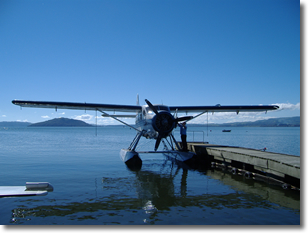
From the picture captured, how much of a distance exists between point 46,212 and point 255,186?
6.52 m

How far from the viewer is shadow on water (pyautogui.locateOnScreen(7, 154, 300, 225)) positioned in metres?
5.23

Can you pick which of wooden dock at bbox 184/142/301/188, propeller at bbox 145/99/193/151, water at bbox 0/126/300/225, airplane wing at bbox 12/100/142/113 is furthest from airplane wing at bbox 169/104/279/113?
water at bbox 0/126/300/225

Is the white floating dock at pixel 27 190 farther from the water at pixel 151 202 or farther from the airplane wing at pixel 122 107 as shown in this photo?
the airplane wing at pixel 122 107

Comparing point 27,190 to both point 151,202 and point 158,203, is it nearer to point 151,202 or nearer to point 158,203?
point 151,202

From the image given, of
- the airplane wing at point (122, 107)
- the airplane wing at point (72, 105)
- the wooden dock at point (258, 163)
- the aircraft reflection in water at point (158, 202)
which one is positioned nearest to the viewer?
the aircraft reflection in water at point (158, 202)

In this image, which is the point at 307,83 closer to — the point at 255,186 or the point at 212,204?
the point at 212,204

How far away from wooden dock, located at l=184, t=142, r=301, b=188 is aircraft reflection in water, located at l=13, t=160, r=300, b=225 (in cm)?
53

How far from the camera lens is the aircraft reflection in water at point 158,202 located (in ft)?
17.5

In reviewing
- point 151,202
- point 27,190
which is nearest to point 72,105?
point 151,202

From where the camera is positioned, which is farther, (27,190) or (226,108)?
(226,108)

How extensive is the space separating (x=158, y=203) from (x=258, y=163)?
4.31 metres

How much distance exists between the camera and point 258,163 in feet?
28.6

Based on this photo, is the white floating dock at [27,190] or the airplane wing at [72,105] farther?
the airplane wing at [72,105]

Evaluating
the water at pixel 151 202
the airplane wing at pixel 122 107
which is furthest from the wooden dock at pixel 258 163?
the airplane wing at pixel 122 107
